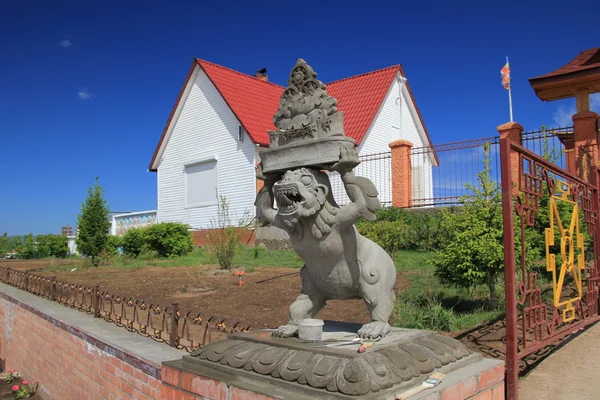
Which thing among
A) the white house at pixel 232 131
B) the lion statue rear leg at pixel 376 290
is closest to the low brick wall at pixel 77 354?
the lion statue rear leg at pixel 376 290

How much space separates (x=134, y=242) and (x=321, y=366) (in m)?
15.0

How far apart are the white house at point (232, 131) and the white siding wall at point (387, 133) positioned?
4cm

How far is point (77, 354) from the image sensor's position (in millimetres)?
5695

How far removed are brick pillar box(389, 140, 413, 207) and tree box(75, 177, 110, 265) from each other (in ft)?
28.2

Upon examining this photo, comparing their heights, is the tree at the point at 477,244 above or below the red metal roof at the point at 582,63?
below

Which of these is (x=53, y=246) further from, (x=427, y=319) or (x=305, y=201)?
(x=305, y=201)

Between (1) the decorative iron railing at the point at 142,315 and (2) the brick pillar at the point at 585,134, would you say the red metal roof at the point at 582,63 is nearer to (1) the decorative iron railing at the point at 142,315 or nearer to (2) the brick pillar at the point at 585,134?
(2) the brick pillar at the point at 585,134

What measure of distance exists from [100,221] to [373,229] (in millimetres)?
8683

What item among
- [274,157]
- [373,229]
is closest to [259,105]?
[373,229]

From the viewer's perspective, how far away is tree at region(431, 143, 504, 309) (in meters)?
6.03

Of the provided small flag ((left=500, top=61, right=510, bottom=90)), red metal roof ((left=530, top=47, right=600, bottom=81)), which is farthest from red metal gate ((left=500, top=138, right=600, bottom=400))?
small flag ((left=500, top=61, right=510, bottom=90))

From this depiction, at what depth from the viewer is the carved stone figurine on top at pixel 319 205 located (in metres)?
3.03

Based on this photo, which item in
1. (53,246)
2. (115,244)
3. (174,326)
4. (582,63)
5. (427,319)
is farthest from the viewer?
(53,246)

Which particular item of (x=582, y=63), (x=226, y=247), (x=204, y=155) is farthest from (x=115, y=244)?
(x=582, y=63)
